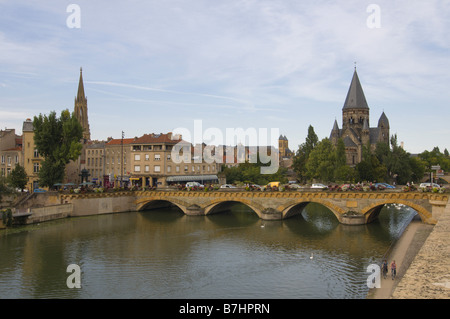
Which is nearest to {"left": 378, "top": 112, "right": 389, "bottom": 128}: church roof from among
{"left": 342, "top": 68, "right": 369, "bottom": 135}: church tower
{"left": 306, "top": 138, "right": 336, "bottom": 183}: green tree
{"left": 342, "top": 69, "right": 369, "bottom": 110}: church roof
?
{"left": 342, "top": 68, "right": 369, "bottom": 135}: church tower

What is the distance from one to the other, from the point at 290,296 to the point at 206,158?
73913 millimetres

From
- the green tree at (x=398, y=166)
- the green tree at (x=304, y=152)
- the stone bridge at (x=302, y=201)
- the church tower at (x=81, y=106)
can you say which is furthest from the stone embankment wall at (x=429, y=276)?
the church tower at (x=81, y=106)

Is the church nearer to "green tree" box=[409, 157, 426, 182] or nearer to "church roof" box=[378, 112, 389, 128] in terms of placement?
"church roof" box=[378, 112, 389, 128]

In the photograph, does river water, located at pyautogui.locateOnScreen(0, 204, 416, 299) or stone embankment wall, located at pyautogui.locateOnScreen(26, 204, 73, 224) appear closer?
river water, located at pyautogui.locateOnScreen(0, 204, 416, 299)

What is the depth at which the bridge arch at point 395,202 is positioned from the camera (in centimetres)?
4709

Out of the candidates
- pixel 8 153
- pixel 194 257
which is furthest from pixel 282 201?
pixel 8 153

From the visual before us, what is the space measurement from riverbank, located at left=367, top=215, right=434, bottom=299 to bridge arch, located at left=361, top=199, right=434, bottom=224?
0.96 metres

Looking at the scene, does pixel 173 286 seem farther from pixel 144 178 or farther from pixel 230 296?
pixel 144 178

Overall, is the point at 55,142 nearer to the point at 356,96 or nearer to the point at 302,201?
the point at 302,201

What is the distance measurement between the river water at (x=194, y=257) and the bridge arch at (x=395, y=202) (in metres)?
1.60

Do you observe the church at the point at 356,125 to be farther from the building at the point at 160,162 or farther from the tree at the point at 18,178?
the tree at the point at 18,178

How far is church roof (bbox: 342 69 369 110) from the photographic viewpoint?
149000 millimetres

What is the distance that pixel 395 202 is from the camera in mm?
48281
